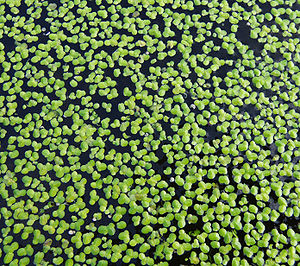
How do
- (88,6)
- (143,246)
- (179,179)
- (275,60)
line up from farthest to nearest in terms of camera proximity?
(88,6), (275,60), (179,179), (143,246)

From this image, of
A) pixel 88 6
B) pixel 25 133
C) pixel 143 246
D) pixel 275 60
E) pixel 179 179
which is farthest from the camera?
pixel 88 6

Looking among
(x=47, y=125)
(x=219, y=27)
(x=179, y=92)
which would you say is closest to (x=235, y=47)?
(x=219, y=27)

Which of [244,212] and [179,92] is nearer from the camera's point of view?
[244,212]

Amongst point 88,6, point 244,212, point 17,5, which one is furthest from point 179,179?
point 17,5

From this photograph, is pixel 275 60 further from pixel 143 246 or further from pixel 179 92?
pixel 143 246

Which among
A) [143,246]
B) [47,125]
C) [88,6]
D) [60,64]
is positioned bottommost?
[143,246]

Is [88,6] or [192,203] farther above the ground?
[88,6]
